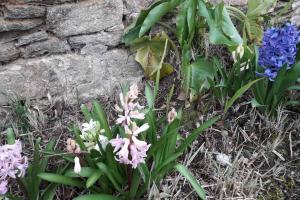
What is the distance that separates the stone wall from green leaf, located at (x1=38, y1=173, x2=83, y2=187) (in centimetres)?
61

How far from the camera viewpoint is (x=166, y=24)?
242cm

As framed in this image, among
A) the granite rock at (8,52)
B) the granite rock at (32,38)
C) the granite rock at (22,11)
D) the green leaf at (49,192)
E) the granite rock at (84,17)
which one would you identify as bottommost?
the green leaf at (49,192)

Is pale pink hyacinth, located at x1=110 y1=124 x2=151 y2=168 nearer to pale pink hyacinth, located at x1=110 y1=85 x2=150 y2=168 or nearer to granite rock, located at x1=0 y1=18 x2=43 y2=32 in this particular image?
pale pink hyacinth, located at x1=110 y1=85 x2=150 y2=168

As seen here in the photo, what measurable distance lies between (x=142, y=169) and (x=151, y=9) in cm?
88

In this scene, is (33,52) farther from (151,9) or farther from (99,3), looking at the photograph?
(151,9)

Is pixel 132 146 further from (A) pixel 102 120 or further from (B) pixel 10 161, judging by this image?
(B) pixel 10 161

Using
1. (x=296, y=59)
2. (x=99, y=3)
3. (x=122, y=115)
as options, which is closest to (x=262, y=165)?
(x=296, y=59)

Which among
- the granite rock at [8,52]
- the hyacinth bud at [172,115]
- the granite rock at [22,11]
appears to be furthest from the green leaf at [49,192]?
the granite rock at [22,11]

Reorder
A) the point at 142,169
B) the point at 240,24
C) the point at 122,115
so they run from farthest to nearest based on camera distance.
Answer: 1. the point at 240,24
2. the point at 142,169
3. the point at 122,115

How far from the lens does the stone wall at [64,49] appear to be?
2.12 m

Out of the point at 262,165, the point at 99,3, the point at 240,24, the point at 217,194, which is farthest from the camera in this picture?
the point at 240,24

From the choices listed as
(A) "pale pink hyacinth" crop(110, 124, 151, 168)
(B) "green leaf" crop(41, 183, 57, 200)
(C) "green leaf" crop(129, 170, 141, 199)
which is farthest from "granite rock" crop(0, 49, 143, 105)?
(A) "pale pink hyacinth" crop(110, 124, 151, 168)

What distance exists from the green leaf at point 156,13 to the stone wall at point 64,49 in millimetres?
131

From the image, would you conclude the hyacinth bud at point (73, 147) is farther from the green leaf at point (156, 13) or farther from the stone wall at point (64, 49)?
the green leaf at point (156, 13)
